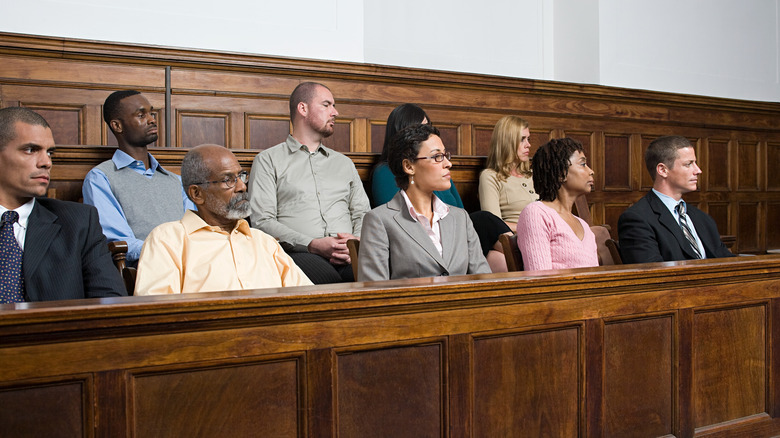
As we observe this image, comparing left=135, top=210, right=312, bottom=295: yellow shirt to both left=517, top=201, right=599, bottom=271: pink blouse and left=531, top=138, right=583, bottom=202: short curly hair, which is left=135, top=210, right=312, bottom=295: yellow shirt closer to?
left=517, top=201, right=599, bottom=271: pink blouse

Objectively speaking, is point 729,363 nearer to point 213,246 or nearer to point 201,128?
point 213,246

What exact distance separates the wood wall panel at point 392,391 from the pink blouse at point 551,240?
1172 mm

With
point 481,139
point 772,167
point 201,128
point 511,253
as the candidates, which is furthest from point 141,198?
point 772,167

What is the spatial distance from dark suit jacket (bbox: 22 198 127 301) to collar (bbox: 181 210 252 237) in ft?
0.90

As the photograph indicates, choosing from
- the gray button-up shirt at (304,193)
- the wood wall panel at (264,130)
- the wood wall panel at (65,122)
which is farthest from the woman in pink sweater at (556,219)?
the wood wall panel at (65,122)

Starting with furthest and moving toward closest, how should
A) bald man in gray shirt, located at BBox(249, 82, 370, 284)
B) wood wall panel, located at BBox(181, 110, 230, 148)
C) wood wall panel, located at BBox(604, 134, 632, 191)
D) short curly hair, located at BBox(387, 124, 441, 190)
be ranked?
wood wall panel, located at BBox(604, 134, 632, 191)
wood wall panel, located at BBox(181, 110, 230, 148)
bald man in gray shirt, located at BBox(249, 82, 370, 284)
short curly hair, located at BBox(387, 124, 441, 190)

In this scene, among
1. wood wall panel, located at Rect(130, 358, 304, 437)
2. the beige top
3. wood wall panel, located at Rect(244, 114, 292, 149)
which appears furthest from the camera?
wood wall panel, located at Rect(244, 114, 292, 149)

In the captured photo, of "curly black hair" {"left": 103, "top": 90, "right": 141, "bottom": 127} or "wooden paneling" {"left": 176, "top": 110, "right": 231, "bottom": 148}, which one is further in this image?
"wooden paneling" {"left": 176, "top": 110, "right": 231, "bottom": 148}

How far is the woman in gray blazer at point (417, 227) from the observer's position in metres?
2.47

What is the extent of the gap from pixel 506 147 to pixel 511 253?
48.6 inches

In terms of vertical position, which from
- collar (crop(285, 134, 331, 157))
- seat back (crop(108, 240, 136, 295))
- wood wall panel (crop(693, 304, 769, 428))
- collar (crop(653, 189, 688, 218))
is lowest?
wood wall panel (crop(693, 304, 769, 428))

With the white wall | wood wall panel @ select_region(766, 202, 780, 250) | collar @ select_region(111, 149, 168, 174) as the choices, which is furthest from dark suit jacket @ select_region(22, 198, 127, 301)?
wood wall panel @ select_region(766, 202, 780, 250)

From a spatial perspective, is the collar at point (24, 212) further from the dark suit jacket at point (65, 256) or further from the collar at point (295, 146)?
the collar at point (295, 146)

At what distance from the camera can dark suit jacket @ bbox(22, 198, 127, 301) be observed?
203 cm
